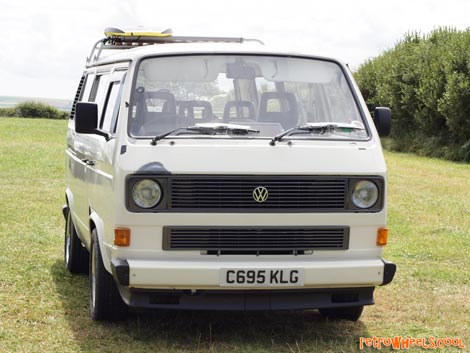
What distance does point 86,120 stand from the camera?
7.84 meters

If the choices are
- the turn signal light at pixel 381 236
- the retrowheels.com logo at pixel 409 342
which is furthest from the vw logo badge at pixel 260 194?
the retrowheels.com logo at pixel 409 342

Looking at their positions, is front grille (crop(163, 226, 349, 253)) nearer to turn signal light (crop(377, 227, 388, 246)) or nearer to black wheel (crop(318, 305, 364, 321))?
turn signal light (crop(377, 227, 388, 246))

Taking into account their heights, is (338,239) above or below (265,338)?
above

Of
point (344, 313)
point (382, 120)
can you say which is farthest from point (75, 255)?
point (382, 120)

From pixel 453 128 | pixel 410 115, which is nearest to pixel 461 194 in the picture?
pixel 453 128

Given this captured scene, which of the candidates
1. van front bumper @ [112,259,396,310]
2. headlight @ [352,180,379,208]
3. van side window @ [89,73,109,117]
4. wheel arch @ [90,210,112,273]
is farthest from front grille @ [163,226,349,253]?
van side window @ [89,73,109,117]

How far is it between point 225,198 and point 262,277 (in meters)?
0.60

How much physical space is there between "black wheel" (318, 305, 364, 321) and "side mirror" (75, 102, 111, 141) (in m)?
2.31

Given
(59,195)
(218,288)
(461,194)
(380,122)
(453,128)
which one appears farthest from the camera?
(453,128)

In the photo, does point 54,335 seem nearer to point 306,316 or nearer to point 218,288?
point 218,288

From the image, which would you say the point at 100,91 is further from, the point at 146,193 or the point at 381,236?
the point at 381,236

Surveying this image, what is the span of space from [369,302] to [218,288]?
1.21m

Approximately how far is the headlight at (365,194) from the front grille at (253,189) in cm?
10

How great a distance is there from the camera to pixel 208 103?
25.4ft
